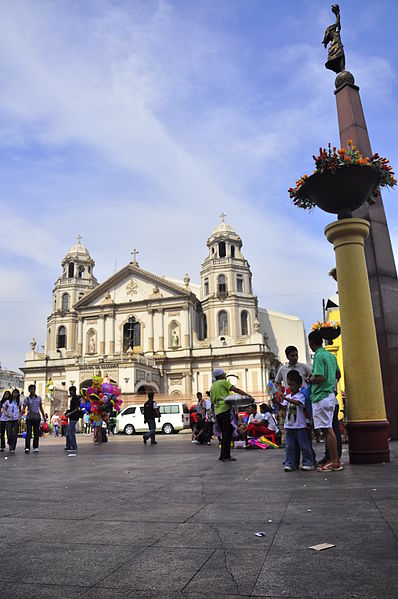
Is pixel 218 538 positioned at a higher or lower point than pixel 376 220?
lower

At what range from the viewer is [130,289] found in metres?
49.6

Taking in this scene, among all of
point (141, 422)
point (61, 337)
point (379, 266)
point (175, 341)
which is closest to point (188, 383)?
point (175, 341)

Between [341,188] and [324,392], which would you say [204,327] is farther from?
[324,392]

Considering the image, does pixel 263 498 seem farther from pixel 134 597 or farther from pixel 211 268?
pixel 211 268

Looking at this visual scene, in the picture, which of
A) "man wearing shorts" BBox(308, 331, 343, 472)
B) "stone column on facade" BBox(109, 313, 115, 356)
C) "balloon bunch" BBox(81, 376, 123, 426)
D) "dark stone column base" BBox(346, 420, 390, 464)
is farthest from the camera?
"stone column on facade" BBox(109, 313, 115, 356)

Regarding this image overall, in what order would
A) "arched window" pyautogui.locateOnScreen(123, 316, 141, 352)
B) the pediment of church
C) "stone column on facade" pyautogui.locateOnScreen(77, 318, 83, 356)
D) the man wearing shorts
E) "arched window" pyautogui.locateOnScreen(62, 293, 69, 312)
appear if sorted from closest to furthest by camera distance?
the man wearing shorts < "arched window" pyautogui.locateOnScreen(123, 316, 141, 352) < the pediment of church < "stone column on facade" pyautogui.locateOnScreen(77, 318, 83, 356) < "arched window" pyautogui.locateOnScreen(62, 293, 69, 312)

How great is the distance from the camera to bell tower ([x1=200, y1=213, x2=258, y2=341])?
155 feet

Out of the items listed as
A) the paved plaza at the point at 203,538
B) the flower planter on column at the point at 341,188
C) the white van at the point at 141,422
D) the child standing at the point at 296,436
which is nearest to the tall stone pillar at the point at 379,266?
the flower planter on column at the point at 341,188

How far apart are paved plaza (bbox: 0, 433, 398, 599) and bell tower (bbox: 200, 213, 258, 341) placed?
41519 millimetres

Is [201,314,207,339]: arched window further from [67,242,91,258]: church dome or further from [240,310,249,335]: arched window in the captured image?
[67,242,91,258]: church dome

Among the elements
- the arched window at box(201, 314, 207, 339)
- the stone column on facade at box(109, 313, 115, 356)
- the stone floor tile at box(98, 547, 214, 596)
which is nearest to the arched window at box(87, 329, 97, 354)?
the stone column on facade at box(109, 313, 115, 356)

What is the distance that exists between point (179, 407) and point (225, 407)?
21.8 metres

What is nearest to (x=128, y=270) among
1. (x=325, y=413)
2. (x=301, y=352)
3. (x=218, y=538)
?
(x=301, y=352)

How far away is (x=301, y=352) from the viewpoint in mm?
59406
